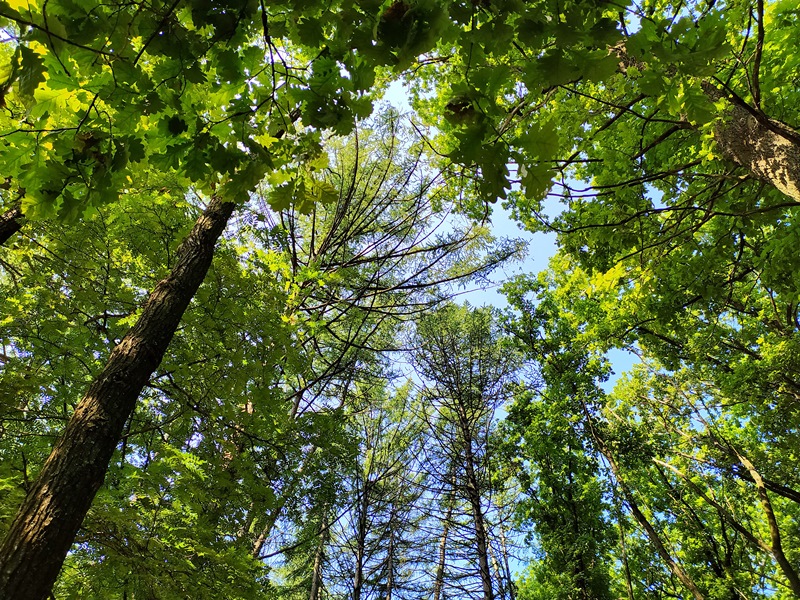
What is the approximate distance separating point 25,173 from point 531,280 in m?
12.5

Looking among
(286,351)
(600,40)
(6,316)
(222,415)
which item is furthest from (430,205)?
(600,40)

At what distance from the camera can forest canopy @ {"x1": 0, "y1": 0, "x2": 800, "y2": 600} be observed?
1302 mm

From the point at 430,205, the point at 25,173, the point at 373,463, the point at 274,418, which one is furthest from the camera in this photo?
the point at 373,463

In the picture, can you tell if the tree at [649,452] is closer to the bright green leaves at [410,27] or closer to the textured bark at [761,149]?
the textured bark at [761,149]

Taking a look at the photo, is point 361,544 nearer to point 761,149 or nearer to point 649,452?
point 649,452

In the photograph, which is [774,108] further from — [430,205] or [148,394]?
[148,394]

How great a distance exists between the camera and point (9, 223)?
3.69 m

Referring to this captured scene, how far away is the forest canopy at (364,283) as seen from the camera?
1.30 m

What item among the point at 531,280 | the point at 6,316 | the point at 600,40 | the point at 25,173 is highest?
the point at 531,280

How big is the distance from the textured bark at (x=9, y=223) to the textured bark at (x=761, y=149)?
221 inches

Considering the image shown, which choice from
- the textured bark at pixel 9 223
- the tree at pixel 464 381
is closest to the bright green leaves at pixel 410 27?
the textured bark at pixel 9 223

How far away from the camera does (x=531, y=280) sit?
12773 mm

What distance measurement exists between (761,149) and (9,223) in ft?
19.8

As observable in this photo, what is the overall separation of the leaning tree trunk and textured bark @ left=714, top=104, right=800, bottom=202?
391 cm
